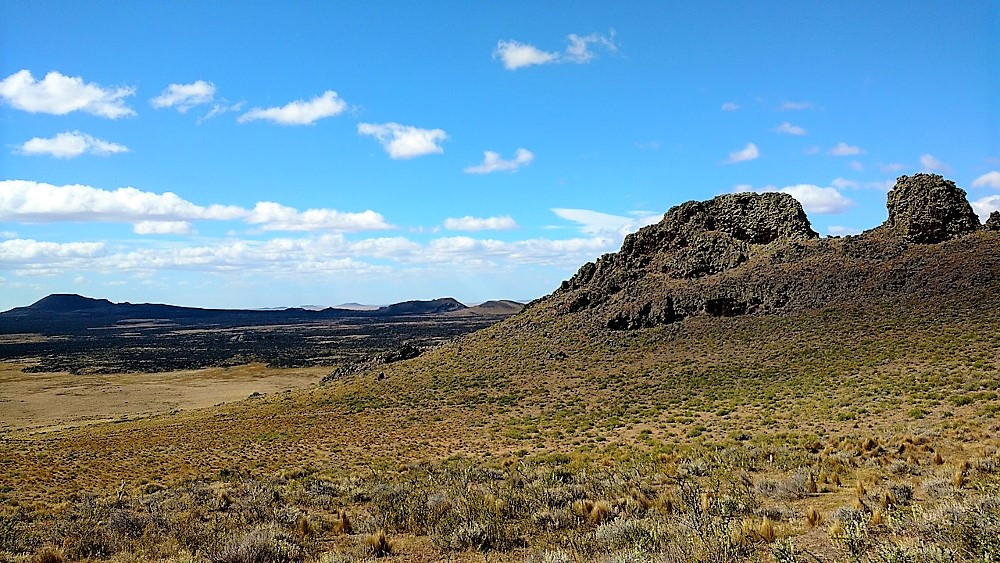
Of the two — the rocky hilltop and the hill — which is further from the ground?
the rocky hilltop

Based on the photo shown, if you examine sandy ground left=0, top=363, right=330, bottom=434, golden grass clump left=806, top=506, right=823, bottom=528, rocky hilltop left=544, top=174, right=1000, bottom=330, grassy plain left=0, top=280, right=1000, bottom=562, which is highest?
rocky hilltop left=544, top=174, right=1000, bottom=330

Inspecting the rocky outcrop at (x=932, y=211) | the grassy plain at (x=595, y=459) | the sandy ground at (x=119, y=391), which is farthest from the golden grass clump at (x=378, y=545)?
the rocky outcrop at (x=932, y=211)

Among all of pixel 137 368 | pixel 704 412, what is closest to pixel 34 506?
pixel 704 412

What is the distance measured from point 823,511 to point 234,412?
132 ft

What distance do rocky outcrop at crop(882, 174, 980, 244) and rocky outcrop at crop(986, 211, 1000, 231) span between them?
0.76m

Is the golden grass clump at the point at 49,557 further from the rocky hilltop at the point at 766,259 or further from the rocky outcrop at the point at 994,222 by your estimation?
the rocky outcrop at the point at 994,222

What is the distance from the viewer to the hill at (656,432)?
27.9ft

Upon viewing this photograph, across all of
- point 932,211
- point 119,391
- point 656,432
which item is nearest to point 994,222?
point 932,211

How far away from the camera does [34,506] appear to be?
15.8m

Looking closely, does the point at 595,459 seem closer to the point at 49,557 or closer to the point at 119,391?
the point at 49,557

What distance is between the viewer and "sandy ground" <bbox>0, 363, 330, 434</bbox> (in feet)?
167

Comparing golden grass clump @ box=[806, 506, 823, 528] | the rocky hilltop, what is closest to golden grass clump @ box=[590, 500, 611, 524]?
golden grass clump @ box=[806, 506, 823, 528]

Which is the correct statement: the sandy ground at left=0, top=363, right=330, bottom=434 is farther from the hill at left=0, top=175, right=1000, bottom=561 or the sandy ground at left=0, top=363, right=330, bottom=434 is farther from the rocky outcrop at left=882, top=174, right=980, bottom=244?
the rocky outcrop at left=882, top=174, right=980, bottom=244

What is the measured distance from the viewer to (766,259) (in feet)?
157
